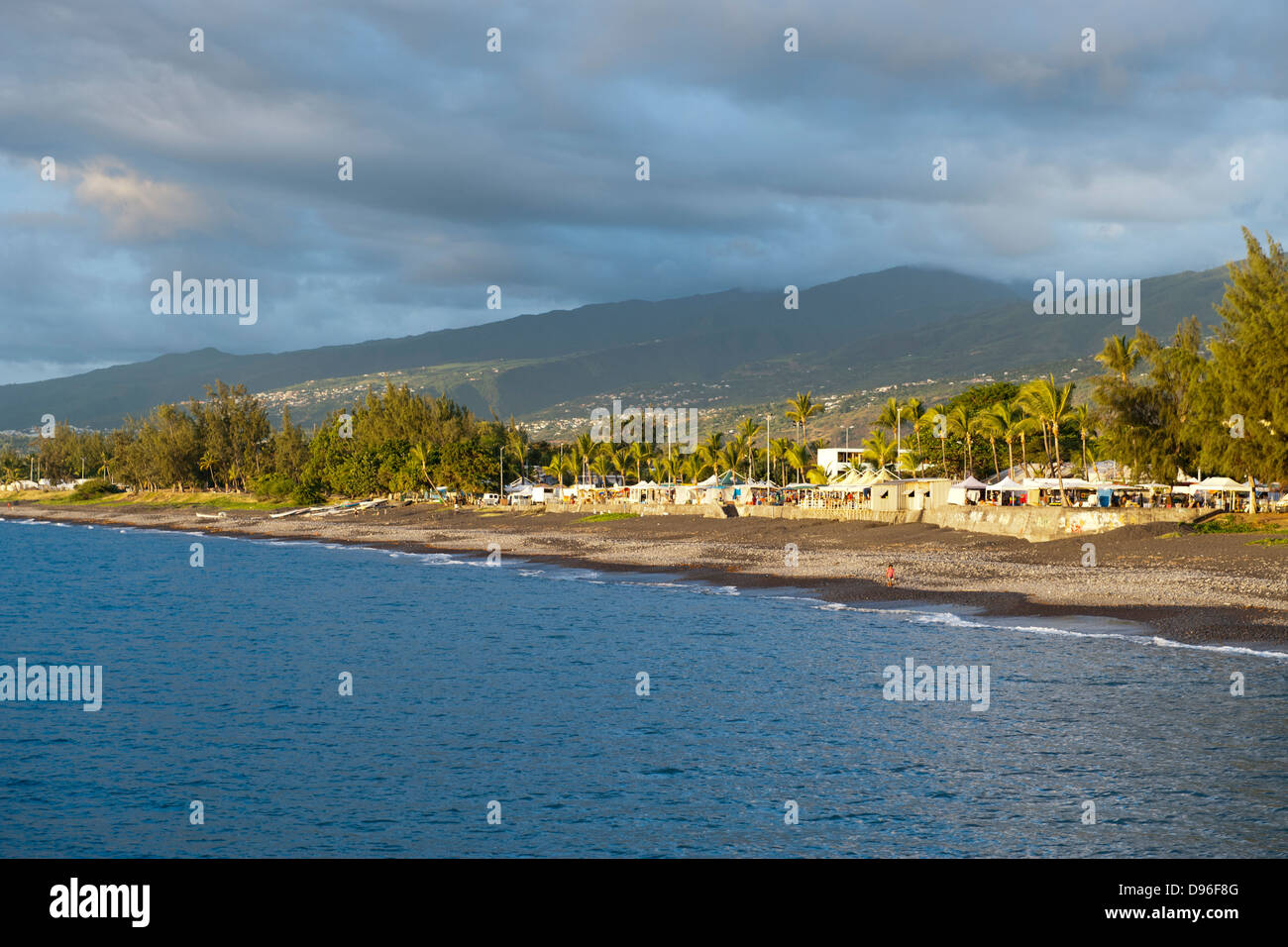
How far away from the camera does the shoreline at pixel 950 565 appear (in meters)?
41.0

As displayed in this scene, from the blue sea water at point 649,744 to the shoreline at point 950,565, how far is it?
13.3ft

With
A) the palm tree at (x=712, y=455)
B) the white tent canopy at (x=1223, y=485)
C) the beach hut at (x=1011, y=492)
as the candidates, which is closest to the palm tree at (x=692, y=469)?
the palm tree at (x=712, y=455)

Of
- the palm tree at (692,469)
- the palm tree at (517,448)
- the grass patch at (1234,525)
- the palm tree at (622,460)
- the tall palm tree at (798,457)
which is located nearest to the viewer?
the grass patch at (1234,525)

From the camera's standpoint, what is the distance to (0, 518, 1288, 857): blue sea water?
18797mm

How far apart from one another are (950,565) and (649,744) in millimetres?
40459

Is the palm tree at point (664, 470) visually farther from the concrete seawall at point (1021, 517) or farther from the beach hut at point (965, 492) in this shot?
the beach hut at point (965, 492)

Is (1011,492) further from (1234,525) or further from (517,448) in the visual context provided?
(517,448)

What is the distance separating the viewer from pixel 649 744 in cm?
2536

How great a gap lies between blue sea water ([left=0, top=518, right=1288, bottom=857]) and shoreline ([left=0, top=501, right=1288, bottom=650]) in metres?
4.04

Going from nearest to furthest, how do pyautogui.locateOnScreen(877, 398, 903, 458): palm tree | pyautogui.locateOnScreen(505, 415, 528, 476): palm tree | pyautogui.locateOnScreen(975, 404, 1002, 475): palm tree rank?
pyautogui.locateOnScreen(975, 404, 1002, 475): palm tree, pyautogui.locateOnScreen(877, 398, 903, 458): palm tree, pyautogui.locateOnScreen(505, 415, 528, 476): palm tree

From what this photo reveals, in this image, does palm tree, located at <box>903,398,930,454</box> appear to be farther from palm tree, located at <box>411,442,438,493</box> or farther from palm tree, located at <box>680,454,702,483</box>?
palm tree, located at <box>411,442,438,493</box>

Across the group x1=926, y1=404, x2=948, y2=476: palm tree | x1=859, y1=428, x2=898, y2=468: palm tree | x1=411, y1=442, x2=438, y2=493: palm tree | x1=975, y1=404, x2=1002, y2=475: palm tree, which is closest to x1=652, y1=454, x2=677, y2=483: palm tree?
x1=411, y1=442, x2=438, y2=493: palm tree

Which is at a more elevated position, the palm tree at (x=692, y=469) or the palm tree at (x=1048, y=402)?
the palm tree at (x=1048, y=402)
